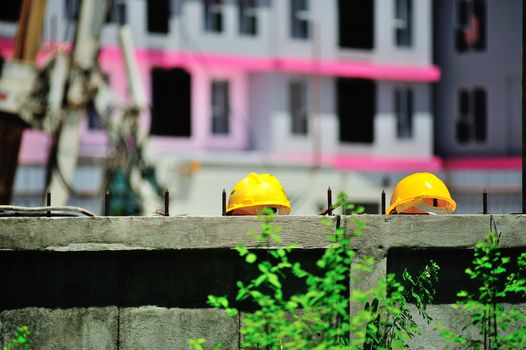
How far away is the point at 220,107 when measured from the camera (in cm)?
3023

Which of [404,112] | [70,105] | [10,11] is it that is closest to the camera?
[70,105]

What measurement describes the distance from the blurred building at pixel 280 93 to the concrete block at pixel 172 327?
2012 centimetres

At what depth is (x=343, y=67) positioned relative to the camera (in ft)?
103

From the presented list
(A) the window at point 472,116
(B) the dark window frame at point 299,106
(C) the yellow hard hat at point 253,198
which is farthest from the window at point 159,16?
(C) the yellow hard hat at point 253,198

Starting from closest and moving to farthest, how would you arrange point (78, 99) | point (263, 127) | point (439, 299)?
point (439, 299), point (78, 99), point (263, 127)

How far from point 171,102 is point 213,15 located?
3009 millimetres

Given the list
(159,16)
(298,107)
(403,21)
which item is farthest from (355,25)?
(159,16)

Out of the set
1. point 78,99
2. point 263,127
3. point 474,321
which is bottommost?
point 474,321

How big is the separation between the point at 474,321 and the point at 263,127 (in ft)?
80.2

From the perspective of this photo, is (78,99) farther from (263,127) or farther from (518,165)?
(518,165)

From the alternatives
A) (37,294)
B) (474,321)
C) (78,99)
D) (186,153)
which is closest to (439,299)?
(474,321)

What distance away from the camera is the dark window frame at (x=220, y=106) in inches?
1182

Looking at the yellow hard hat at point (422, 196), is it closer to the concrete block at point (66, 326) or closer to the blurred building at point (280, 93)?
the concrete block at point (66, 326)

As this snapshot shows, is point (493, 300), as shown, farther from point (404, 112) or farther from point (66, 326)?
point (404, 112)
